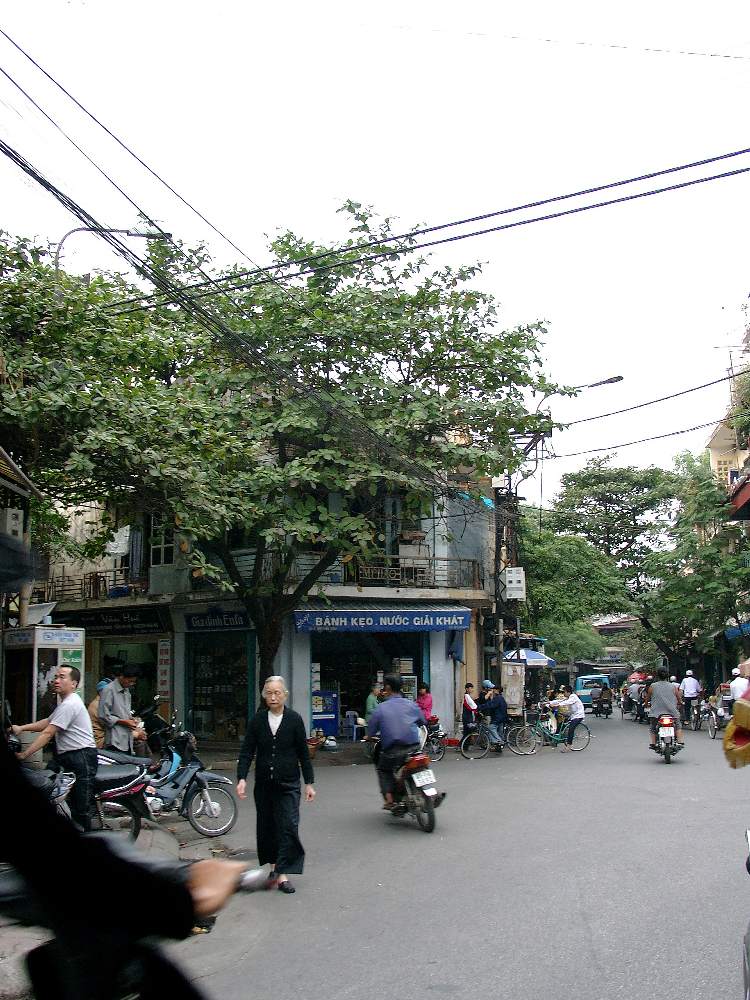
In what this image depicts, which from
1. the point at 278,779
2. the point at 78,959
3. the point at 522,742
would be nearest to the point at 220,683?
the point at 522,742

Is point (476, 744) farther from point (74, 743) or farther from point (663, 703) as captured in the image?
point (74, 743)

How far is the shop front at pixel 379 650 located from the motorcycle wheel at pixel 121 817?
486 inches

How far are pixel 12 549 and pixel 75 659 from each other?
42.7ft

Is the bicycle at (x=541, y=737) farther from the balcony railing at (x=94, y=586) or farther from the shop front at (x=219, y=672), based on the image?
the balcony railing at (x=94, y=586)

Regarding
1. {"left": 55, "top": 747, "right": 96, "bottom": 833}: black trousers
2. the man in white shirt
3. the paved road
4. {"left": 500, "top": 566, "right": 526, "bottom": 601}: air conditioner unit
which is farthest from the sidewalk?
the man in white shirt

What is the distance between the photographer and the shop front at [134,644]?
25234 millimetres

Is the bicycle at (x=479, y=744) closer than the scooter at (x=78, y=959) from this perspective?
No

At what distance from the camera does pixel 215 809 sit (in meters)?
10.2

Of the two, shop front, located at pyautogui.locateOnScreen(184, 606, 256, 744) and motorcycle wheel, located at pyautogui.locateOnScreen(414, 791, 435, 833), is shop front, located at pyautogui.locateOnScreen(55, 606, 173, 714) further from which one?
motorcycle wheel, located at pyautogui.locateOnScreen(414, 791, 435, 833)

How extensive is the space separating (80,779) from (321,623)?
547 inches

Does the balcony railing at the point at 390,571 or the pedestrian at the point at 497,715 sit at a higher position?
the balcony railing at the point at 390,571

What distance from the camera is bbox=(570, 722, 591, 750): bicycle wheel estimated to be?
2122cm

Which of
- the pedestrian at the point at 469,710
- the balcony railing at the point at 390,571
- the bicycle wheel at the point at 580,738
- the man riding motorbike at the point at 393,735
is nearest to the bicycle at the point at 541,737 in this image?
the bicycle wheel at the point at 580,738

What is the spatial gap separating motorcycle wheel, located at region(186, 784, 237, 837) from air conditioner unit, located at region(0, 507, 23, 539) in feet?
13.9
